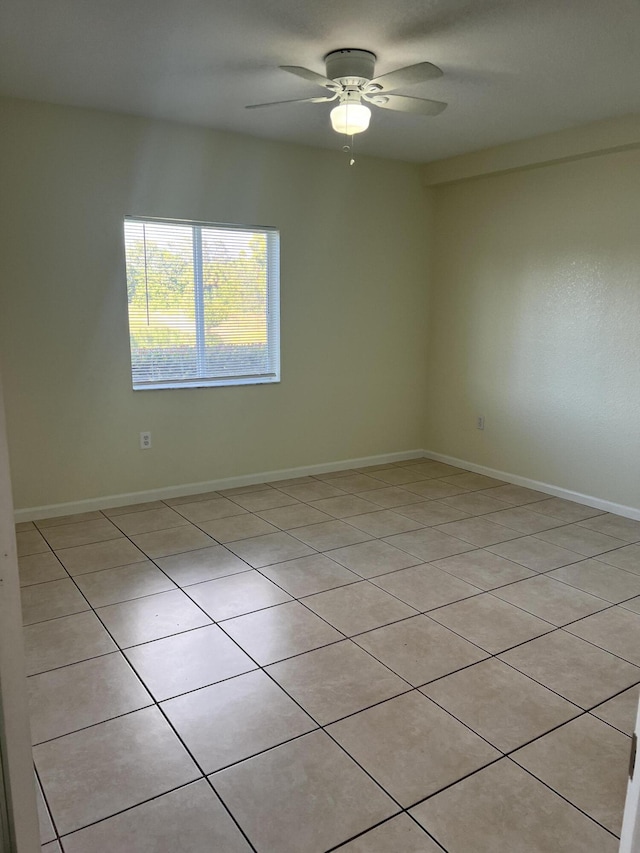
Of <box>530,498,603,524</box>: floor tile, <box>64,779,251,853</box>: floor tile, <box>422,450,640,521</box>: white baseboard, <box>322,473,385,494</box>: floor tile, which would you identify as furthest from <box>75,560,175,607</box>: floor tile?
<box>422,450,640,521</box>: white baseboard

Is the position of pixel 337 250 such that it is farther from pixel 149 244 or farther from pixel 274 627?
pixel 274 627

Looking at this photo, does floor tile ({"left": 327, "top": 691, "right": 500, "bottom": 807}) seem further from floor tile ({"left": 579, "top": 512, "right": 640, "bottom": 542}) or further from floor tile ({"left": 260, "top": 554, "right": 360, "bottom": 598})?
floor tile ({"left": 579, "top": 512, "right": 640, "bottom": 542})

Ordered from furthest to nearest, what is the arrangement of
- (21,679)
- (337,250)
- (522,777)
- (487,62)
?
(337,250) < (487,62) < (522,777) < (21,679)

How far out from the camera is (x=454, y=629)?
102 inches

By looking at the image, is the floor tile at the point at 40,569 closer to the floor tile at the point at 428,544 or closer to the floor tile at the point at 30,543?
the floor tile at the point at 30,543

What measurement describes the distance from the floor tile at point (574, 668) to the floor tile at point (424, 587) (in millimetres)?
466

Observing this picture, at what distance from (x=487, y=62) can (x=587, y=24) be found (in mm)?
510

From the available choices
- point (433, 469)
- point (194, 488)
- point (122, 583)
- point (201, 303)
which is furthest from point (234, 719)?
point (433, 469)

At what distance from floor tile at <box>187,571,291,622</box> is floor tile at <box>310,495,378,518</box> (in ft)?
3.57

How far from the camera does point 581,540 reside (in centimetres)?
362

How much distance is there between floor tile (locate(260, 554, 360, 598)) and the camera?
9.68 feet

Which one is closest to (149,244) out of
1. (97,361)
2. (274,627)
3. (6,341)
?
(97,361)

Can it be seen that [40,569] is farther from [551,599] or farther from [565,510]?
[565,510]

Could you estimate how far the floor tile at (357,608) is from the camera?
2.62 meters
